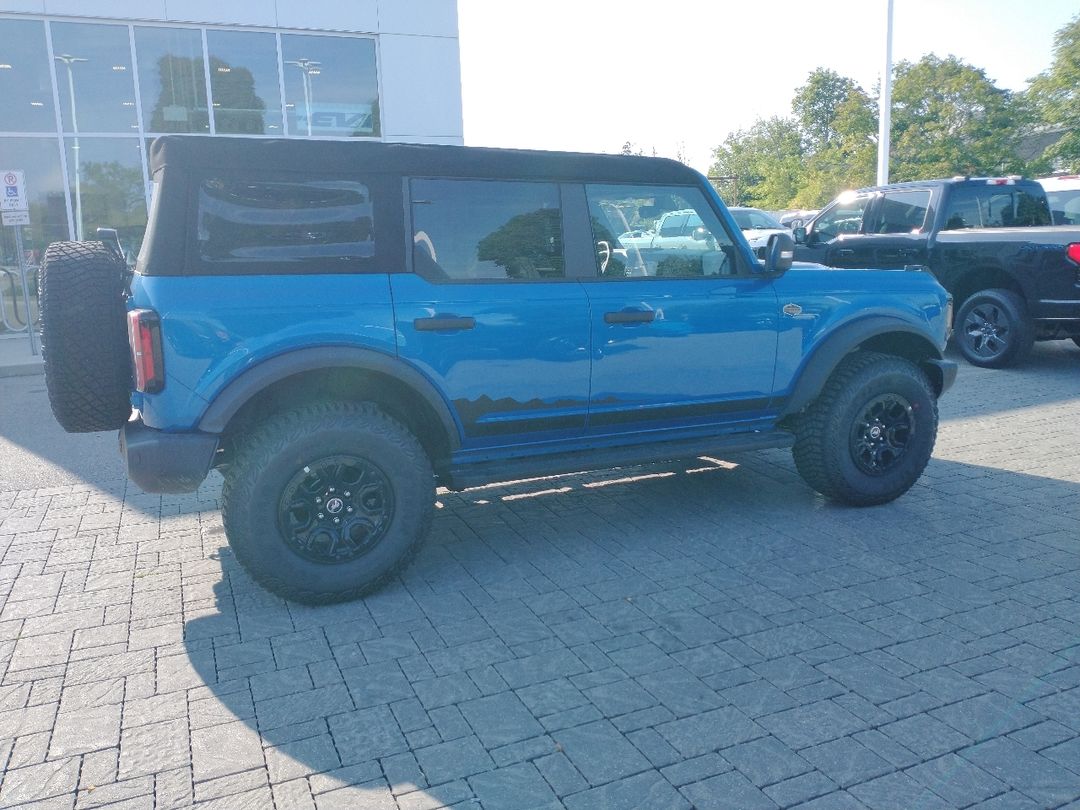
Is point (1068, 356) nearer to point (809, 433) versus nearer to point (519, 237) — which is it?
point (809, 433)

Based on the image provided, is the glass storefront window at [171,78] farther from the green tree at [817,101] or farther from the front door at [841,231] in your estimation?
the green tree at [817,101]

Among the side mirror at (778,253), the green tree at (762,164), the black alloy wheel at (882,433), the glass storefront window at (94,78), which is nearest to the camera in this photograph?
the side mirror at (778,253)

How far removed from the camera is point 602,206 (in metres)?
4.57

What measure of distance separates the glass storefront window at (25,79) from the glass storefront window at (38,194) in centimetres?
23

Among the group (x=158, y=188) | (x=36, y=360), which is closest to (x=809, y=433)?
(x=158, y=188)

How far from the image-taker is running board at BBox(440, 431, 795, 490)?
4258 millimetres

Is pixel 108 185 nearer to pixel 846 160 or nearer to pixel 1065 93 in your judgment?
pixel 1065 93

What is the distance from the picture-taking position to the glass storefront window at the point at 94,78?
13742 mm

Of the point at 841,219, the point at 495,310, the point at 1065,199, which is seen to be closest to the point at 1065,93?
the point at 1065,199

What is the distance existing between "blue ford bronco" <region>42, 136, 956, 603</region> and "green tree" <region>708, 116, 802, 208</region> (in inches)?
1781

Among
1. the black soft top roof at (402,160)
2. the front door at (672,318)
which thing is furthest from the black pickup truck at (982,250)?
the black soft top roof at (402,160)

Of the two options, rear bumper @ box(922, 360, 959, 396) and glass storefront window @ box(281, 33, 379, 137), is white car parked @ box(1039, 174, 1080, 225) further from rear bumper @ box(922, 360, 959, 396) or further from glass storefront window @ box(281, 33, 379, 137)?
glass storefront window @ box(281, 33, 379, 137)

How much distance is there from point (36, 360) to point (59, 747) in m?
10.1

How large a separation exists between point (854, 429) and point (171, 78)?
1318 cm
